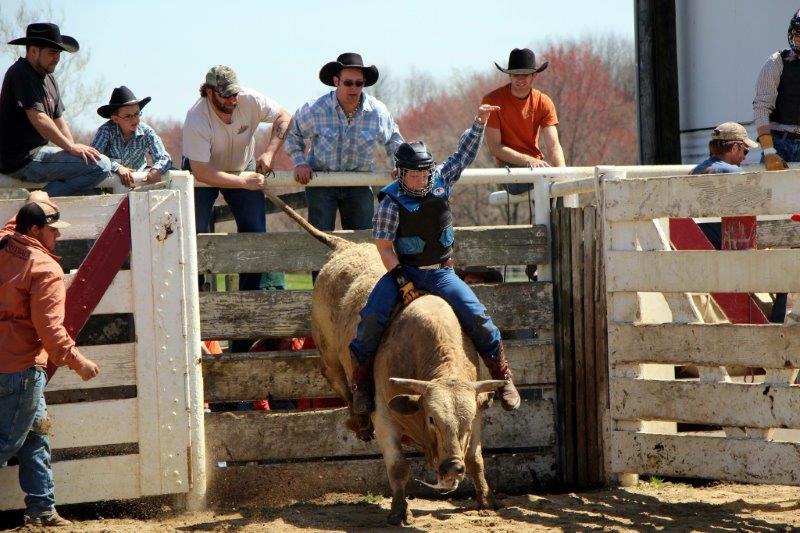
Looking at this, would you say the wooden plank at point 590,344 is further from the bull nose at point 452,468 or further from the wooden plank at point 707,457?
the bull nose at point 452,468

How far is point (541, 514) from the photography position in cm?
727

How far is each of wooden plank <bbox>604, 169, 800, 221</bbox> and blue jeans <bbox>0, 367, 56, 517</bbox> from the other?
3899 mm

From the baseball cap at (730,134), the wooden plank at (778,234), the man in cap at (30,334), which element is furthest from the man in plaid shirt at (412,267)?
the wooden plank at (778,234)

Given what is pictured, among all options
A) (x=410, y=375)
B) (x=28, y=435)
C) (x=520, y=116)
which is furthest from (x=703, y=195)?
(x=28, y=435)

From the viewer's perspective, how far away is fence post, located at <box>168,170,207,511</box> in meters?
7.62

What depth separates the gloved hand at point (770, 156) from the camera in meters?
8.81

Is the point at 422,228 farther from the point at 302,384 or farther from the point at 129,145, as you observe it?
the point at 129,145

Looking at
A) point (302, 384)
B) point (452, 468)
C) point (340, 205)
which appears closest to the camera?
point (452, 468)

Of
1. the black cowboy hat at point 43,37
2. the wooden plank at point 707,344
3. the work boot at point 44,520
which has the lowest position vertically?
the work boot at point 44,520

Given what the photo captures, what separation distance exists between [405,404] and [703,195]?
2.34 m

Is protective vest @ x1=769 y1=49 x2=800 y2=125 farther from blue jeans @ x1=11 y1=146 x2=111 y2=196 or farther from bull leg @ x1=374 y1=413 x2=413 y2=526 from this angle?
blue jeans @ x1=11 y1=146 x2=111 y2=196

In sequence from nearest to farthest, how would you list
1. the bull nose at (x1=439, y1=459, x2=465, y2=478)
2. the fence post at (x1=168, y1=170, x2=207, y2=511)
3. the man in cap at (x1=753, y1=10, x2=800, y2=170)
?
the bull nose at (x1=439, y1=459, x2=465, y2=478), the fence post at (x1=168, y1=170, x2=207, y2=511), the man in cap at (x1=753, y1=10, x2=800, y2=170)

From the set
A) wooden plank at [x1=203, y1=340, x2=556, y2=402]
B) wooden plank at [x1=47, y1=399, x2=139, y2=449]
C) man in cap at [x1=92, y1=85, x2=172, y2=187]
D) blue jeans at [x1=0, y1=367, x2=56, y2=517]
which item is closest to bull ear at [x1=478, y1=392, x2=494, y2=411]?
wooden plank at [x1=203, y1=340, x2=556, y2=402]

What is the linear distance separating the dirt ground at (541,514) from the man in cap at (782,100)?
10.2ft
